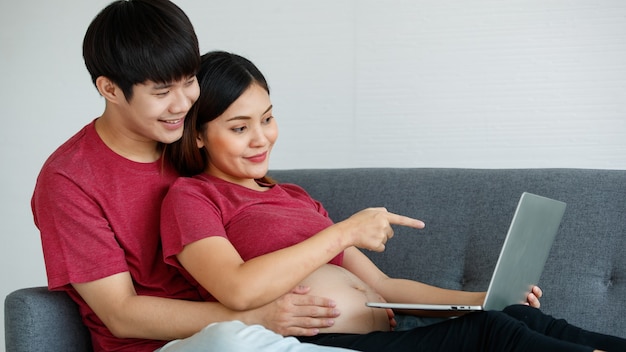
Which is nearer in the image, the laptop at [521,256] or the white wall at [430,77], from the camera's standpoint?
the laptop at [521,256]

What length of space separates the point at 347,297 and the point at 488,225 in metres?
→ 0.58

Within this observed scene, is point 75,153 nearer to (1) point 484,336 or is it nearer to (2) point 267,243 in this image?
(2) point 267,243

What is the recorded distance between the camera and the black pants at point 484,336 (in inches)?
60.6

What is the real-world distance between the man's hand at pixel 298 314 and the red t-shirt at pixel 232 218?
0.15 meters

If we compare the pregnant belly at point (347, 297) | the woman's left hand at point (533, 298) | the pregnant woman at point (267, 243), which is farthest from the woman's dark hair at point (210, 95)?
the woman's left hand at point (533, 298)

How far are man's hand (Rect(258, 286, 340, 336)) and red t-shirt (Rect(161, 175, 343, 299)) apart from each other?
0.15 metres

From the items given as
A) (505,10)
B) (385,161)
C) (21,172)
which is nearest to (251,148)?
(385,161)

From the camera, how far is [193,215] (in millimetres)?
1785

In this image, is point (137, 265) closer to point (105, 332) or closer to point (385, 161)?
point (105, 332)

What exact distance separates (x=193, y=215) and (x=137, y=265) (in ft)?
0.63

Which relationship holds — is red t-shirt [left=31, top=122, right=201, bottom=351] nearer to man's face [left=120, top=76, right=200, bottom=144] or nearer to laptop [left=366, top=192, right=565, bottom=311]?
man's face [left=120, top=76, right=200, bottom=144]

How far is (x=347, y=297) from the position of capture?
1.81 metres

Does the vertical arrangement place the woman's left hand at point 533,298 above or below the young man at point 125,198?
below

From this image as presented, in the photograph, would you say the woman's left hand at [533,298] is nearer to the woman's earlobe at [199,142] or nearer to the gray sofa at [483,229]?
the gray sofa at [483,229]
